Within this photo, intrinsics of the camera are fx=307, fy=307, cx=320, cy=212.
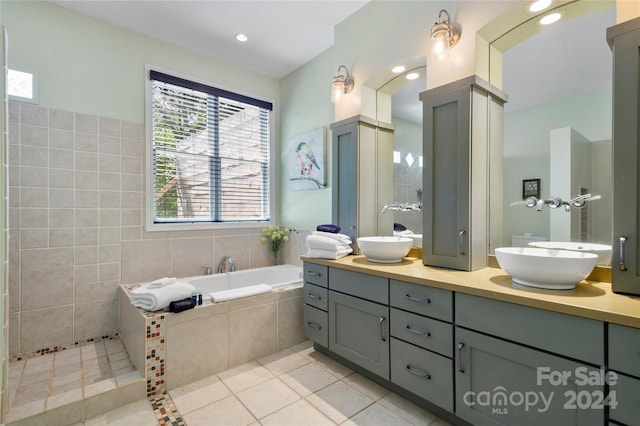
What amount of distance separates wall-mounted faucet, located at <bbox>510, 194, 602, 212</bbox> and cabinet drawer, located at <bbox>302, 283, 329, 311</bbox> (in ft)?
4.68

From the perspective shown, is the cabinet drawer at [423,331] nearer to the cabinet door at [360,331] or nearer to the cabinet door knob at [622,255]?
the cabinet door at [360,331]

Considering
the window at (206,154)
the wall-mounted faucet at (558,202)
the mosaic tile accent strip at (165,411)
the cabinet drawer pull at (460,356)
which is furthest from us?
the window at (206,154)

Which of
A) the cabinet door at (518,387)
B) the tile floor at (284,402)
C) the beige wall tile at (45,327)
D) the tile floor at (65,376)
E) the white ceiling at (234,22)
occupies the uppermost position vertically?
the white ceiling at (234,22)

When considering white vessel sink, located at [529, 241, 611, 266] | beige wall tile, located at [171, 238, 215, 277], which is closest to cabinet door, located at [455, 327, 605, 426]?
white vessel sink, located at [529, 241, 611, 266]

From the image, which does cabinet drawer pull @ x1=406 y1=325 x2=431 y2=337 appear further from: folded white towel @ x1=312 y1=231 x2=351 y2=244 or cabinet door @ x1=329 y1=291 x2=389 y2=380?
folded white towel @ x1=312 y1=231 x2=351 y2=244

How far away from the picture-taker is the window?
3.04 metres

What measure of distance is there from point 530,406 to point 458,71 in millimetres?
1787

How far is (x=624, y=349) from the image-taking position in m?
1.05

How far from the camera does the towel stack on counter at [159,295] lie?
2029mm

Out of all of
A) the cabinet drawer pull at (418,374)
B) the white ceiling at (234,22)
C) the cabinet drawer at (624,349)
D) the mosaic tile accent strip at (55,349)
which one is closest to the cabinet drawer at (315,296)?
the cabinet drawer pull at (418,374)

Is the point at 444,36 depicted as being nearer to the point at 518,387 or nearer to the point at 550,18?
the point at 550,18

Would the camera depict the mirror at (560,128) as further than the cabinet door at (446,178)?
No

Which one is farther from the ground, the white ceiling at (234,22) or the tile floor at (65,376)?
the white ceiling at (234,22)

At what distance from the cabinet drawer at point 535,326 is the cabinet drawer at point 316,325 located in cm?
107
